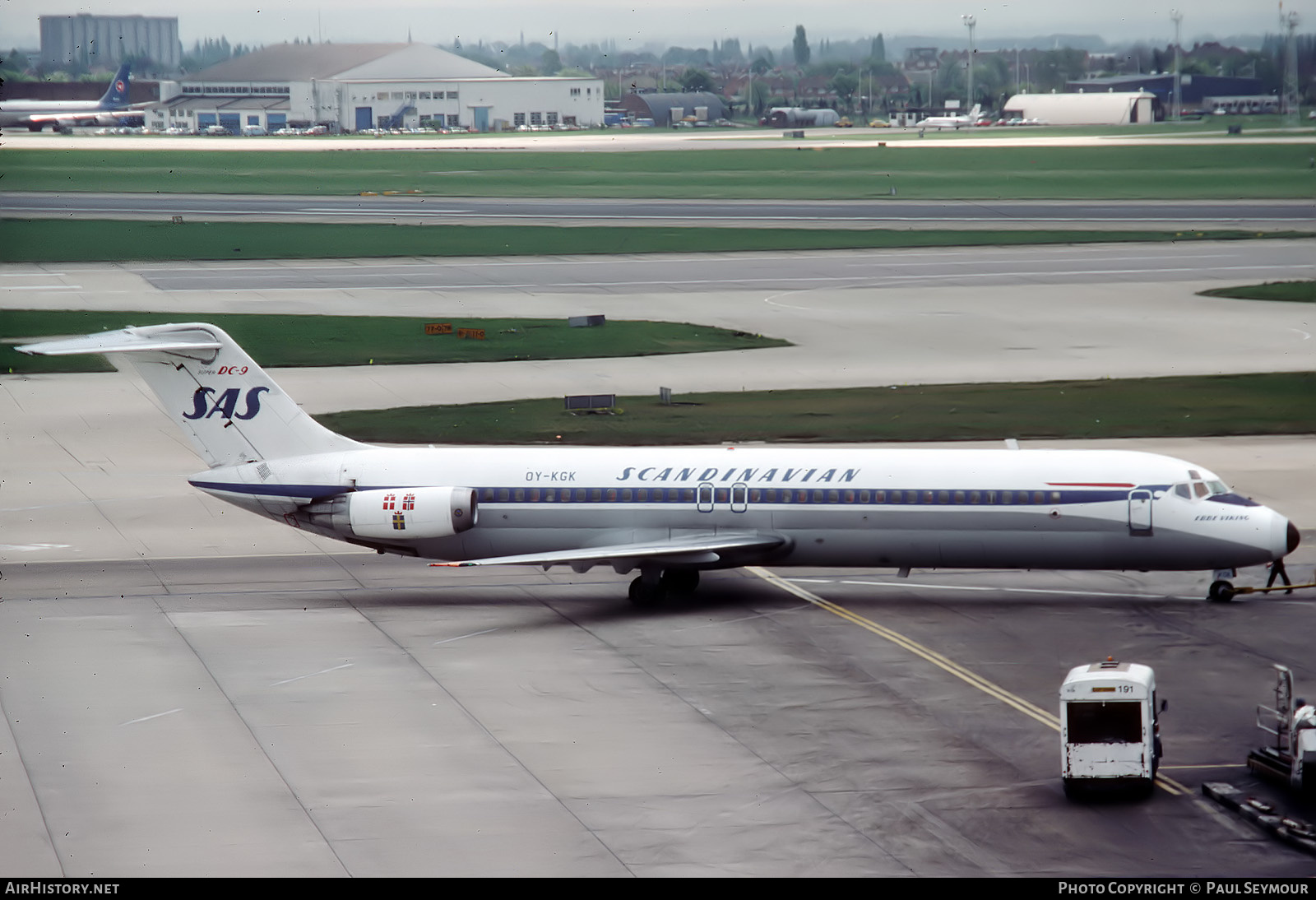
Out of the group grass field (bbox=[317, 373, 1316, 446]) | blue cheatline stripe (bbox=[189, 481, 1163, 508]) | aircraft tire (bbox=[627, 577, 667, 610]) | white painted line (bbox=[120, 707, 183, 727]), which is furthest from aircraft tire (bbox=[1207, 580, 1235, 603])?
white painted line (bbox=[120, 707, 183, 727])

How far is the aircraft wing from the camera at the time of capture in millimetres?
35875

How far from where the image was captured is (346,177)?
169125 mm

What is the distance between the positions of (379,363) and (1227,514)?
139 ft

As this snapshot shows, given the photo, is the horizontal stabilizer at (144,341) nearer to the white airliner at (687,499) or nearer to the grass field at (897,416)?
the white airliner at (687,499)

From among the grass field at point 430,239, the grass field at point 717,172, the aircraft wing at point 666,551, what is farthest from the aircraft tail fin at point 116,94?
the aircraft wing at point 666,551

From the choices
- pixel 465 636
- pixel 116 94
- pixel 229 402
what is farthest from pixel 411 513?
pixel 116 94

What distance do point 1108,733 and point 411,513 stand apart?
17.5 metres

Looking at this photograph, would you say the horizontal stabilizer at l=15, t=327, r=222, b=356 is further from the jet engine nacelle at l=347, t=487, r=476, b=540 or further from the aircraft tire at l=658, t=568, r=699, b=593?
the aircraft tire at l=658, t=568, r=699, b=593

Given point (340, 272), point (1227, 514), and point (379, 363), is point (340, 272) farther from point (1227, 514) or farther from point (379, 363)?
point (1227, 514)

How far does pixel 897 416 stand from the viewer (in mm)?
57344

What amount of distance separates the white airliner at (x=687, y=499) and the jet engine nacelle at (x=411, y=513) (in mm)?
39

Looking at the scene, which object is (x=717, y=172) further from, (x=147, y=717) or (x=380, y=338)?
(x=147, y=717)

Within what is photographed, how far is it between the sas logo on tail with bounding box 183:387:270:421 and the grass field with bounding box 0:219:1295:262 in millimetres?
69263

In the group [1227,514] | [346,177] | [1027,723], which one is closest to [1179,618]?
[1227,514]
